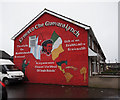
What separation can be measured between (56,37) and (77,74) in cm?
437

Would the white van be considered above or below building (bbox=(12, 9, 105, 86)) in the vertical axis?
below

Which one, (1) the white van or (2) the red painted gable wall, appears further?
(1) the white van

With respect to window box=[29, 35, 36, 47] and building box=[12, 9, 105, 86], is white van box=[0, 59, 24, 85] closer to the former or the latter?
building box=[12, 9, 105, 86]

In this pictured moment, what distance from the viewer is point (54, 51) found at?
43.7 ft

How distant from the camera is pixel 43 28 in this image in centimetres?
1436

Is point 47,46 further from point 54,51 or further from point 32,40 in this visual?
point 32,40

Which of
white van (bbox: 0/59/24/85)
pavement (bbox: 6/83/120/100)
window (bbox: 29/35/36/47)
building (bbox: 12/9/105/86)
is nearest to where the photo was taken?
pavement (bbox: 6/83/120/100)

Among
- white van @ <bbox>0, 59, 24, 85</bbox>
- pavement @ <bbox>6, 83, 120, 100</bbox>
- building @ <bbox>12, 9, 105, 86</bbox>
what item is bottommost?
pavement @ <bbox>6, 83, 120, 100</bbox>

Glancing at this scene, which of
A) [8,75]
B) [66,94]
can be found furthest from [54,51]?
[66,94]

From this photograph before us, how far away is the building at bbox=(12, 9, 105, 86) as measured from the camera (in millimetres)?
11987

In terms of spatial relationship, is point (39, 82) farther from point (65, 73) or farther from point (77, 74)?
point (77, 74)

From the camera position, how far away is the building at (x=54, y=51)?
39.3 feet

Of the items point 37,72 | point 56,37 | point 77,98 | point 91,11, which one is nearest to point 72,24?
point 56,37

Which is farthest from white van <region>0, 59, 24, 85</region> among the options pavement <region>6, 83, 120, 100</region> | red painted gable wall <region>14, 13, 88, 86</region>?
pavement <region>6, 83, 120, 100</region>
